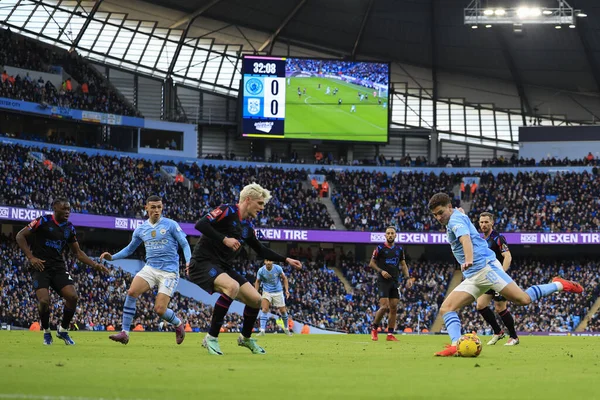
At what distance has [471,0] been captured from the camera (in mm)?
61000

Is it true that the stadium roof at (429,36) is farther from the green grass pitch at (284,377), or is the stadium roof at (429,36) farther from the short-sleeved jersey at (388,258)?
the green grass pitch at (284,377)

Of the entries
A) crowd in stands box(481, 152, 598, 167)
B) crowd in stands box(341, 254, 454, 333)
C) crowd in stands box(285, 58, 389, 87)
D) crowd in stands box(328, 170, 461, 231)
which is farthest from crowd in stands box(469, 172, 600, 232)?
crowd in stands box(285, 58, 389, 87)

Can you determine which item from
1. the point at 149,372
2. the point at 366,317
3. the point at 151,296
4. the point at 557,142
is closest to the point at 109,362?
the point at 149,372

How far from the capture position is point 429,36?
68.0 m

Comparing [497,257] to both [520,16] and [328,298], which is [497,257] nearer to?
[328,298]

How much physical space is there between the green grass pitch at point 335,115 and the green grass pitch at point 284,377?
5249 centimetres

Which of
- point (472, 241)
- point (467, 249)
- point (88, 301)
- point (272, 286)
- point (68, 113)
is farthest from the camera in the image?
point (68, 113)

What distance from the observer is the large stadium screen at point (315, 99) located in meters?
65.7

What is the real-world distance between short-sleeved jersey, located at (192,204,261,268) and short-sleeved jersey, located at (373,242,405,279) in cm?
1180

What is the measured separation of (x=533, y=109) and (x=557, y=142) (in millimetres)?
4011

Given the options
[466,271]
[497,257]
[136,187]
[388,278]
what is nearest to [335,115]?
[136,187]

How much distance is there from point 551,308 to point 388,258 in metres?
31.2

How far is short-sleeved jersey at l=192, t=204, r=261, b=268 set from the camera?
46.6 ft

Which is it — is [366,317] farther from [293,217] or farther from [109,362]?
[109,362]
